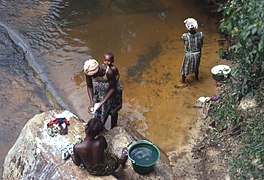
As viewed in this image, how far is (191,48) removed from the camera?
791cm

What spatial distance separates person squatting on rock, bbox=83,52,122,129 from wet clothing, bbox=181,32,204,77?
179 centimetres

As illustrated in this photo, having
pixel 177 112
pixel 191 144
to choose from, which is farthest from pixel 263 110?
pixel 177 112

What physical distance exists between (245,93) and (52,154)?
2.91m

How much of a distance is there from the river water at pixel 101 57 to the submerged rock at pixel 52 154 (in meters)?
1.12

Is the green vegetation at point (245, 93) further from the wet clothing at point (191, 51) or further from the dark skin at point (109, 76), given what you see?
the dark skin at point (109, 76)

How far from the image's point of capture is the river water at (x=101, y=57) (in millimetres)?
7914

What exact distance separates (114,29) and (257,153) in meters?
5.81

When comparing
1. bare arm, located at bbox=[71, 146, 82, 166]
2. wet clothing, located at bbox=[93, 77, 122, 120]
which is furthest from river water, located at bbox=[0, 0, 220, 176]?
bare arm, located at bbox=[71, 146, 82, 166]

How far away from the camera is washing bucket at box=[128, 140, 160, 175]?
5.73 meters

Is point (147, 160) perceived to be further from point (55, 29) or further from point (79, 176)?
point (55, 29)

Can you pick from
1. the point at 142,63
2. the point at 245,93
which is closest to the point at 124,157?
the point at 245,93

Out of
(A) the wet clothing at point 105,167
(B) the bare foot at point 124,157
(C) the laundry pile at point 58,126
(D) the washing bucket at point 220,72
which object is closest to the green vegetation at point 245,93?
(D) the washing bucket at point 220,72

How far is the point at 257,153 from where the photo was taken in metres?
5.37

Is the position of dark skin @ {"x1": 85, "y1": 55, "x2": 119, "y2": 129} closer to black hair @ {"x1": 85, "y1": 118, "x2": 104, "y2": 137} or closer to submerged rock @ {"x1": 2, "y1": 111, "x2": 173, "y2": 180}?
submerged rock @ {"x1": 2, "y1": 111, "x2": 173, "y2": 180}
